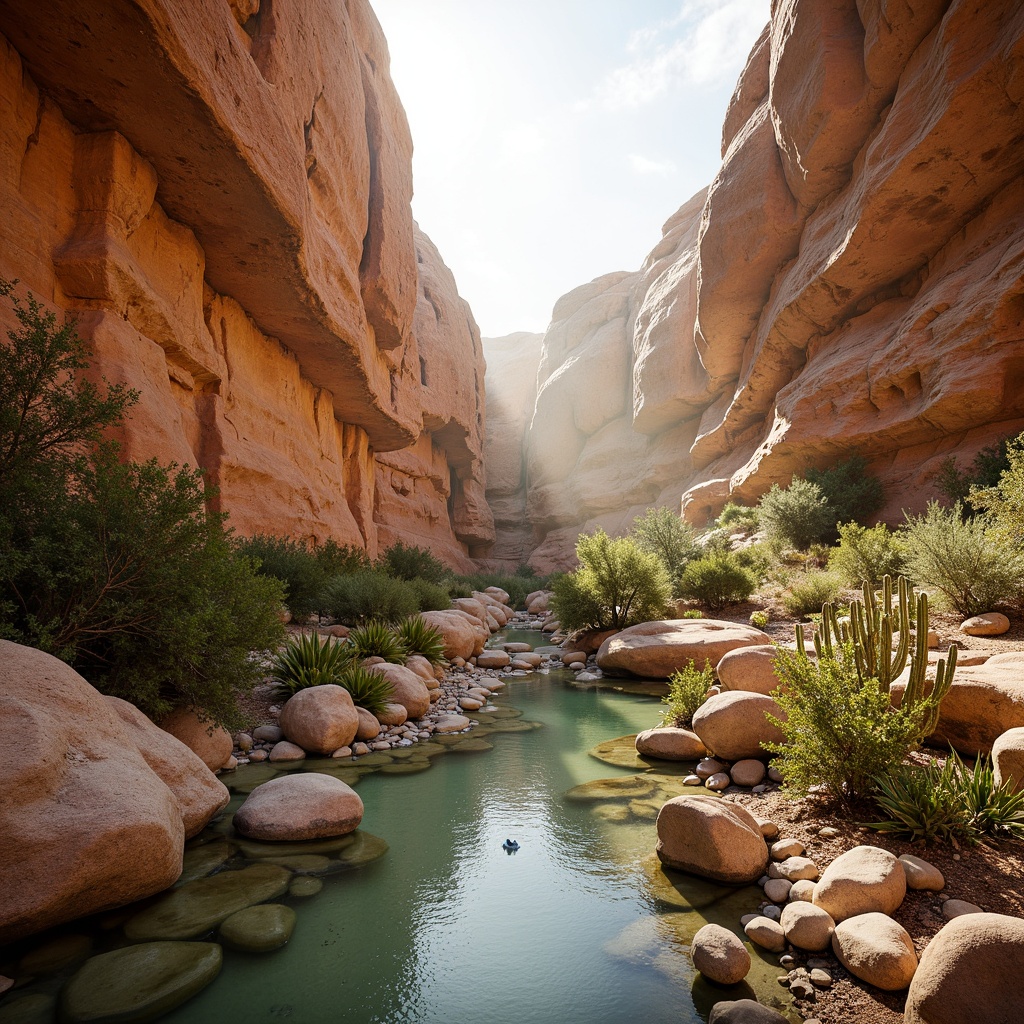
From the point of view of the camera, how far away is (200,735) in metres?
5.52

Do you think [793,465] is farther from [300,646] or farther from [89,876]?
[89,876]

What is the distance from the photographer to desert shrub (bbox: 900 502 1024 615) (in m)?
8.01

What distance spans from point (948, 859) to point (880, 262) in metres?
18.5

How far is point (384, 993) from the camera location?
2.99 m

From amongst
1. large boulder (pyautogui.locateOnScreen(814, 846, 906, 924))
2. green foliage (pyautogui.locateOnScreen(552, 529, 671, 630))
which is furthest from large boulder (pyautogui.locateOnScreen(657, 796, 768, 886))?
green foliage (pyautogui.locateOnScreen(552, 529, 671, 630))

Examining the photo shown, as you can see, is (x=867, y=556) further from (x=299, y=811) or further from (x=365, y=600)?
(x=299, y=811)

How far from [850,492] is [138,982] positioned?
19036 mm

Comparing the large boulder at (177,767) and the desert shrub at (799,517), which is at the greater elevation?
the desert shrub at (799,517)

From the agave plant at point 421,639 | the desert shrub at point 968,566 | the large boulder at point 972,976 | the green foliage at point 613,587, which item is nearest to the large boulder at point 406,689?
the agave plant at point 421,639

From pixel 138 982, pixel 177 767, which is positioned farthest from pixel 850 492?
pixel 138 982

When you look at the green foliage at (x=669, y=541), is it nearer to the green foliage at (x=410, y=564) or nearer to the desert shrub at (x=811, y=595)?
the desert shrub at (x=811, y=595)

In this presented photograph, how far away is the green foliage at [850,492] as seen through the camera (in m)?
16.9

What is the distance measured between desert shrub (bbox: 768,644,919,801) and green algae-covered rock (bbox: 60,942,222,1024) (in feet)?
12.8

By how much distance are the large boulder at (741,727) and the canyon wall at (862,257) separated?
1236 cm
